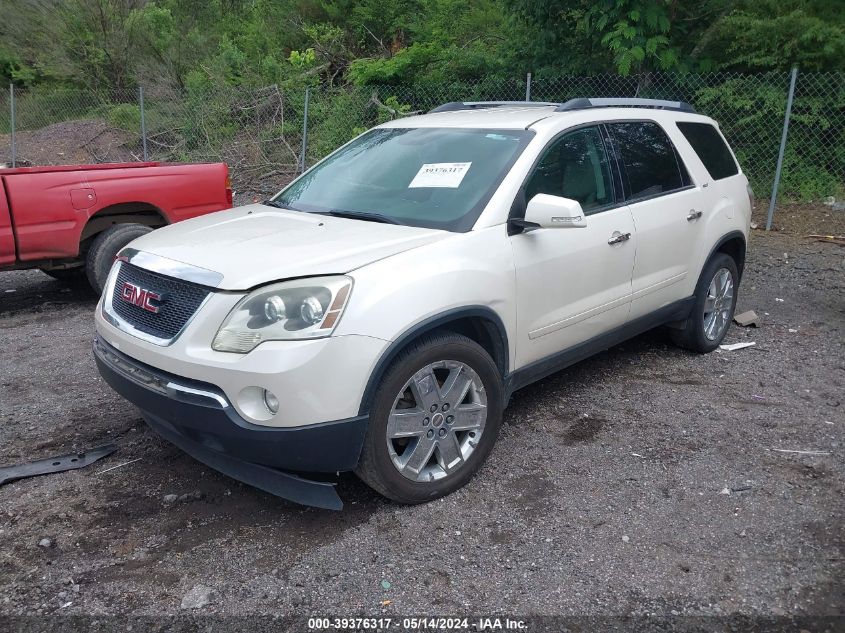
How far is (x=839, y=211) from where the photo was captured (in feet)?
34.7

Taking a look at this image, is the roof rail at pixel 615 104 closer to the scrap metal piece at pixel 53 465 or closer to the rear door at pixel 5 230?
the scrap metal piece at pixel 53 465

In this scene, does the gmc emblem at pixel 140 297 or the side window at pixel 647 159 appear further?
the side window at pixel 647 159

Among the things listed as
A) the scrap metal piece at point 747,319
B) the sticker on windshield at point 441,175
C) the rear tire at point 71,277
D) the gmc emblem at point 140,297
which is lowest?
the rear tire at point 71,277

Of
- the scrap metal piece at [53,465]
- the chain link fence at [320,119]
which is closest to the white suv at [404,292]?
the scrap metal piece at [53,465]

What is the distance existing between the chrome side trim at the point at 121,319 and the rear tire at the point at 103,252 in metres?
3.11

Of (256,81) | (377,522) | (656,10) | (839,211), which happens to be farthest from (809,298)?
(256,81)

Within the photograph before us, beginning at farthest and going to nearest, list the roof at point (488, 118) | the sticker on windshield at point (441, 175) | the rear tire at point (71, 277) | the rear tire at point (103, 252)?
the rear tire at point (71, 277)
the rear tire at point (103, 252)
the roof at point (488, 118)
the sticker on windshield at point (441, 175)

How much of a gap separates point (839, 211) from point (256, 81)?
38.2 ft

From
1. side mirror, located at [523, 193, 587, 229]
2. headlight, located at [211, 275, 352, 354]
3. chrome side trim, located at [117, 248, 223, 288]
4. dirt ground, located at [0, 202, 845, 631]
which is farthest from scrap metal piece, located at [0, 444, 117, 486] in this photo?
side mirror, located at [523, 193, 587, 229]

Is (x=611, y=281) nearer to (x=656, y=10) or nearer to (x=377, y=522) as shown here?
(x=377, y=522)

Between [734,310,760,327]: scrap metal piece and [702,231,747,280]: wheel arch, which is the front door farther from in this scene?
[734,310,760,327]: scrap metal piece

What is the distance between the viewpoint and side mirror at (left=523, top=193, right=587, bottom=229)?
3.62 meters

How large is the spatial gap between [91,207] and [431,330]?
447cm

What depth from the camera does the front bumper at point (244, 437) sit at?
3.07 meters
